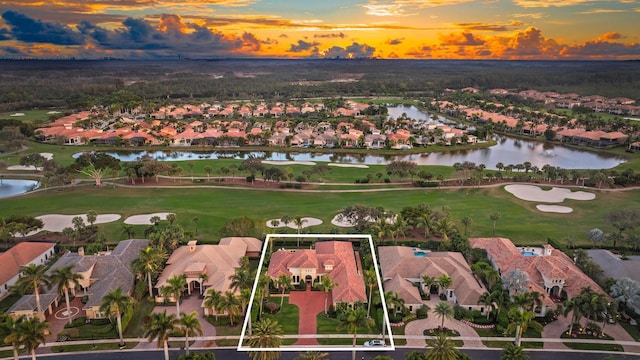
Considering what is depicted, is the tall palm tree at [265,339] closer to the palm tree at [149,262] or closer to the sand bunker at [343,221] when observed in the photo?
the palm tree at [149,262]

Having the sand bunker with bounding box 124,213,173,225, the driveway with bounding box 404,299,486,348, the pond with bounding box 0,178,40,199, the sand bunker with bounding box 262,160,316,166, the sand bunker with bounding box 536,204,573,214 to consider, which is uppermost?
the sand bunker with bounding box 262,160,316,166

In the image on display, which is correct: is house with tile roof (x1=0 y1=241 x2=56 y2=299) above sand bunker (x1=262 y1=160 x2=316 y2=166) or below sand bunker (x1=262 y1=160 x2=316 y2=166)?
below

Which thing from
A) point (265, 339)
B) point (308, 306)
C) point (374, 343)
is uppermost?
point (265, 339)

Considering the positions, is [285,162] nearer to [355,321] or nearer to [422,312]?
[422,312]

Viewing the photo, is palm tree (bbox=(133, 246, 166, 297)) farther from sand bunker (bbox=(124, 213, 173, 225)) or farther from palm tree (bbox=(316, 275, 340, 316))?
sand bunker (bbox=(124, 213, 173, 225))

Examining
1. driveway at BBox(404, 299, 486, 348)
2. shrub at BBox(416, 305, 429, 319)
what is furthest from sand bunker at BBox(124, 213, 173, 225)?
driveway at BBox(404, 299, 486, 348)

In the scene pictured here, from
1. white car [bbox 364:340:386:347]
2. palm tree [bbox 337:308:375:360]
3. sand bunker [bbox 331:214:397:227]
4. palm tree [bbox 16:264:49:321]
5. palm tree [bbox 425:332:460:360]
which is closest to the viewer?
palm tree [bbox 425:332:460:360]

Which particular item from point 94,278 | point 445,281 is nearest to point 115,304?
point 94,278

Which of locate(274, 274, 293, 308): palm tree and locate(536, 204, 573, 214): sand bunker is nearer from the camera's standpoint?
locate(274, 274, 293, 308): palm tree

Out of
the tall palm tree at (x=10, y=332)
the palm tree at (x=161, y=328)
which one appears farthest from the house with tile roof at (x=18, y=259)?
the palm tree at (x=161, y=328)
